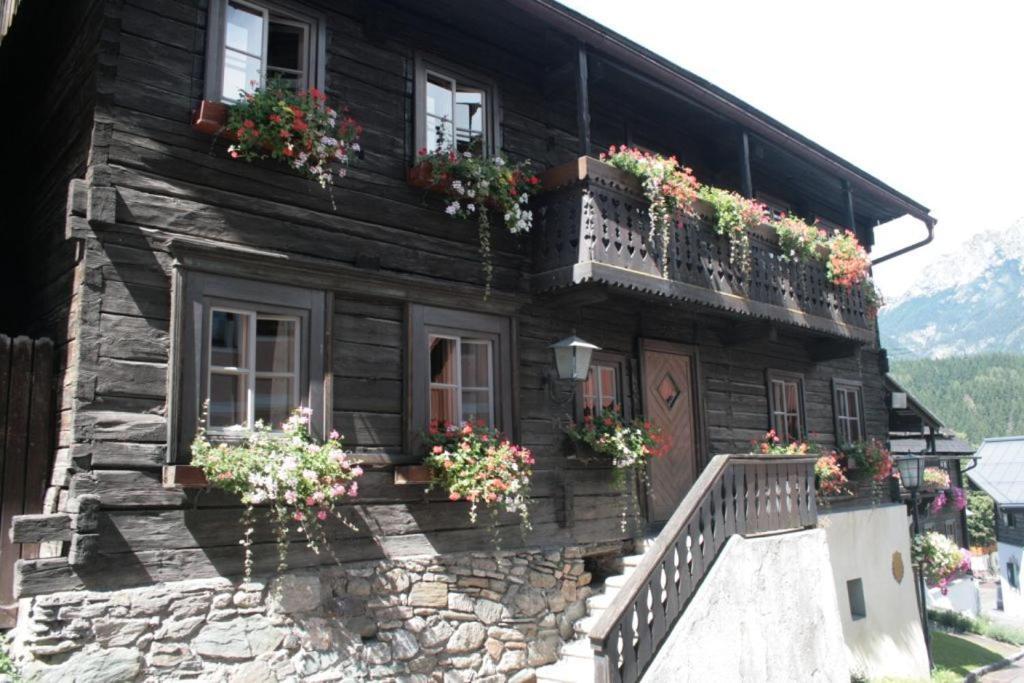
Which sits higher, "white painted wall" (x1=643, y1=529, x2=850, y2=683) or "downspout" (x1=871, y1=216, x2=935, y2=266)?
"downspout" (x1=871, y1=216, x2=935, y2=266)

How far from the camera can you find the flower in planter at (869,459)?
45.5 ft

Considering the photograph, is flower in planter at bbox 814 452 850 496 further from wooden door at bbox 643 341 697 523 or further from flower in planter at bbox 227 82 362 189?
flower in planter at bbox 227 82 362 189

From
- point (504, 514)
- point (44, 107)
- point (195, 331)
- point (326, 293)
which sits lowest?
point (504, 514)

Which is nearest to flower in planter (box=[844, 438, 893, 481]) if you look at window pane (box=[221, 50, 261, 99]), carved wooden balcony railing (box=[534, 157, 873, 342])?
carved wooden balcony railing (box=[534, 157, 873, 342])

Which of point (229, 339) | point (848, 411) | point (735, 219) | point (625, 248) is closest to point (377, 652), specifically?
point (229, 339)

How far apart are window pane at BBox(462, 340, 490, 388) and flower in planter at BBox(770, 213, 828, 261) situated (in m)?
4.79

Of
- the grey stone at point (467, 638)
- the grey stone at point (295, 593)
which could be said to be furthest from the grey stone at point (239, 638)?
the grey stone at point (467, 638)

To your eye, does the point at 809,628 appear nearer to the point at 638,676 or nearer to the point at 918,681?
the point at 638,676

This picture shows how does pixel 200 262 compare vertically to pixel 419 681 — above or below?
above

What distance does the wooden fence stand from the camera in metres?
6.34

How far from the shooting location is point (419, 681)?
7.28 metres

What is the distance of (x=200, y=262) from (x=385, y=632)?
11.2ft

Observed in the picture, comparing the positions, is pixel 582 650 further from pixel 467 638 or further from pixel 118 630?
pixel 118 630

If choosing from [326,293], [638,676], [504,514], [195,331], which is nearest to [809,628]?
[638,676]
